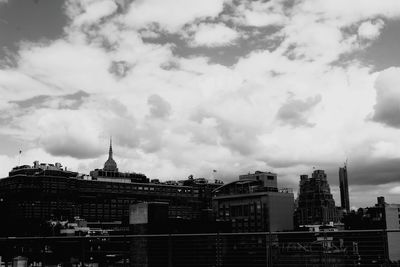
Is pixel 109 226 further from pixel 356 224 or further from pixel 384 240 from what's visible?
pixel 384 240

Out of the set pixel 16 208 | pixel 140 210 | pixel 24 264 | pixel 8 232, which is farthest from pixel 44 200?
pixel 24 264

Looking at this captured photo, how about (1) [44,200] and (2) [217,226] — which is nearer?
(2) [217,226]

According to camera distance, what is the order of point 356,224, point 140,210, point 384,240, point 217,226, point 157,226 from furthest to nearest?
point 356,224 → point 217,226 → point 140,210 → point 157,226 → point 384,240

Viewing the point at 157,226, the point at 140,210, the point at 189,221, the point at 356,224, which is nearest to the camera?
the point at 157,226

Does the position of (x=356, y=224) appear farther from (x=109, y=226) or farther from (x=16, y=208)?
(x=16, y=208)

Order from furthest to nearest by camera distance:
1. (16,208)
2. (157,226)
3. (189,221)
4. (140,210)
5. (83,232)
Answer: (16,208), (189,221), (83,232), (140,210), (157,226)

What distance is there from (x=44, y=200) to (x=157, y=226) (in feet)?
371

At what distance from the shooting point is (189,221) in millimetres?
134375

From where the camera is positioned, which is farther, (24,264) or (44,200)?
(44,200)

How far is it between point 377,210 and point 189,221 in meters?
79.8

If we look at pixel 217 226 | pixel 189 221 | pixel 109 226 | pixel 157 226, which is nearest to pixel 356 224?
pixel 217 226

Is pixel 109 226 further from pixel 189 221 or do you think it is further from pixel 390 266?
pixel 390 266

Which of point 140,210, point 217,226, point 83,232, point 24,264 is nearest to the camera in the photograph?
point 24,264

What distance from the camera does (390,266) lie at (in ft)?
38.9
